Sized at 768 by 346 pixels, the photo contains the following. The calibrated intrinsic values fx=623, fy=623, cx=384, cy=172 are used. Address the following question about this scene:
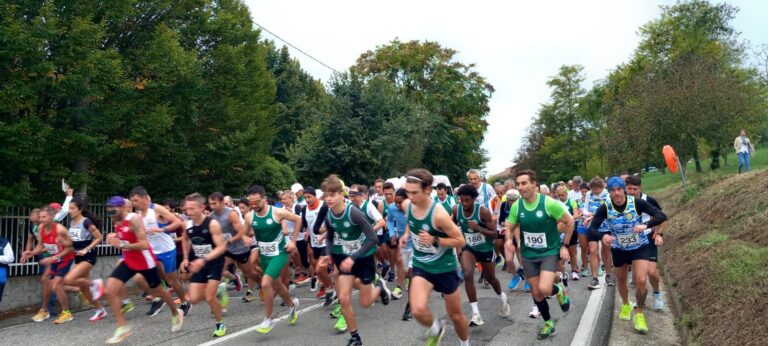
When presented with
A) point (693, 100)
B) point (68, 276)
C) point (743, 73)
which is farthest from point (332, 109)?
point (743, 73)

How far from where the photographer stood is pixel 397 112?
30250mm

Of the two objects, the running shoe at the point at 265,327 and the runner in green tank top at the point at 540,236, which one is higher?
the runner in green tank top at the point at 540,236

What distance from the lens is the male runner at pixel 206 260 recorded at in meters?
8.12

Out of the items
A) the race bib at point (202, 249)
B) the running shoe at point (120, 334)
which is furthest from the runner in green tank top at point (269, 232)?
the running shoe at point (120, 334)

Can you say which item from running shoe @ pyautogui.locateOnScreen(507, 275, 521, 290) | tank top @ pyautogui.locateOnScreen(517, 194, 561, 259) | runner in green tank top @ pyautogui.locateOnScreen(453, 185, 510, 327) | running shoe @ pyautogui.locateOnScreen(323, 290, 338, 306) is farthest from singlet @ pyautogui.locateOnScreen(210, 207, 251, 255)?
running shoe @ pyautogui.locateOnScreen(507, 275, 521, 290)

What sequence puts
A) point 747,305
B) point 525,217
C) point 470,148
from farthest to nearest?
point 470,148 → point 525,217 → point 747,305

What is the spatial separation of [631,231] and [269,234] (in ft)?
15.4

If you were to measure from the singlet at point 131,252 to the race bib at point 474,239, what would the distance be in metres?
4.34

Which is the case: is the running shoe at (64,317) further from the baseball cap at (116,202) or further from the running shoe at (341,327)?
the running shoe at (341,327)

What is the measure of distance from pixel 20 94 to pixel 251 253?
17.7 ft

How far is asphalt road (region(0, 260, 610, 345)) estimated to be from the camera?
299 inches

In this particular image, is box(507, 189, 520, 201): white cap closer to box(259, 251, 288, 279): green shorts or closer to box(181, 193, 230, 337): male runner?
box(259, 251, 288, 279): green shorts

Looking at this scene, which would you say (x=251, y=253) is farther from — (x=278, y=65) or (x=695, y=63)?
(x=278, y=65)

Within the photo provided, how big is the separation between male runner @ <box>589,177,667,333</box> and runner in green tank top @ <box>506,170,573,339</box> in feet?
2.60
